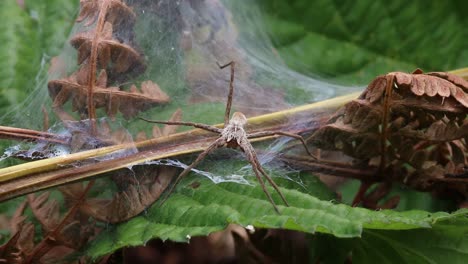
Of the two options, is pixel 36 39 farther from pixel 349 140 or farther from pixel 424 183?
pixel 424 183

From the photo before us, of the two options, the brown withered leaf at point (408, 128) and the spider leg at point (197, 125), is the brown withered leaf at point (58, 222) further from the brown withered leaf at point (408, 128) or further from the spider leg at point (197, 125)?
the brown withered leaf at point (408, 128)

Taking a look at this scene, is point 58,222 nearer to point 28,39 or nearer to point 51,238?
point 51,238

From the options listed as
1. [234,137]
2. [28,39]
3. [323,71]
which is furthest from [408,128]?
[28,39]

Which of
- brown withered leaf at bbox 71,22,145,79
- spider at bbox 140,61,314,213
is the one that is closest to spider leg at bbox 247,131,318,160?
spider at bbox 140,61,314,213

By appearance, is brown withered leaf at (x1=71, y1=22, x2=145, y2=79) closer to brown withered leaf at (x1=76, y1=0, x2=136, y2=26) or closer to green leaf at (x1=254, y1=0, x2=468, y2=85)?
brown withered leaf at (x1=76, y1=0, x2=136, y2=26)

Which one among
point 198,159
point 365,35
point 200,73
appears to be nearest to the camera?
point 198,159

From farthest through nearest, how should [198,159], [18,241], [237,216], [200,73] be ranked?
[200,73] → [198,159] → [18,241] → [237,216]

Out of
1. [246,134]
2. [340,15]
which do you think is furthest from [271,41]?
[246,134]

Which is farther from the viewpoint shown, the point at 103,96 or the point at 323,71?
the point at 323,71
